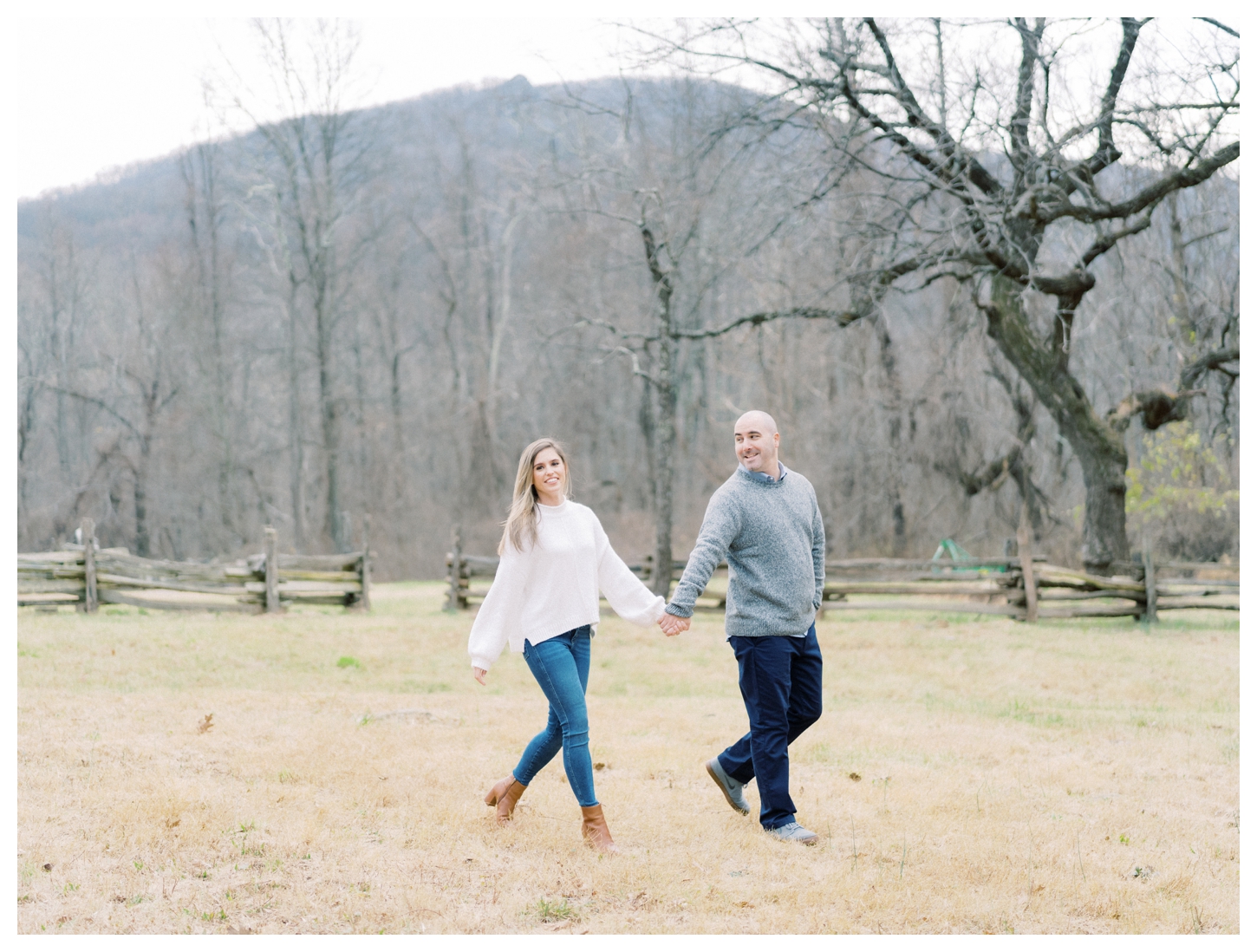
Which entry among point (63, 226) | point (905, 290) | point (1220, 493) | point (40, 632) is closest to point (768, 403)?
point (1220, 493)

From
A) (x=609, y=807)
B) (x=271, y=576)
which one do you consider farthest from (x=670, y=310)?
(x=609, y=807)

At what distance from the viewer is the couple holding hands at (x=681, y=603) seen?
15.5ft

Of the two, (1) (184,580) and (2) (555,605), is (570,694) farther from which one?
(1) (184,580)

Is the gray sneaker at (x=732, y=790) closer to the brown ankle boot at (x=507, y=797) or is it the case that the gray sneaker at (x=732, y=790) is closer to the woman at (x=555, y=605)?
the woman at (x=555, y=605)

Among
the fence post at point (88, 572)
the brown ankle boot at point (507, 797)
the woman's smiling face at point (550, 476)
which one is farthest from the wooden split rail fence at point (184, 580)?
the woman's smiling face at point (550, 476)

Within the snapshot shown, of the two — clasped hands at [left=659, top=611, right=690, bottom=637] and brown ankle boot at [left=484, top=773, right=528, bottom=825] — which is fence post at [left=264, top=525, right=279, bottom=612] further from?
clasped hands at [left=659, top=611, right=690, bottom=637]

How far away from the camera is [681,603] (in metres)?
4.79

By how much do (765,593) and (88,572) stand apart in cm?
1346

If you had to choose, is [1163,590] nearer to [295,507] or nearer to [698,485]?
[698,485]

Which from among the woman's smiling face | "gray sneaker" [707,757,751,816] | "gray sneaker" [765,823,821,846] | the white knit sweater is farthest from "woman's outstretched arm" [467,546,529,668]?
"gray sneaker" [765,823,821,846]

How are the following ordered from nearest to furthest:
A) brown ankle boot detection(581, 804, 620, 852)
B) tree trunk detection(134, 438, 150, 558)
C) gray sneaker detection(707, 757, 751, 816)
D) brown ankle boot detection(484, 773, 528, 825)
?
brown ankle boot detection(581, 804, 620, 852), brown ankle boot detection(484, 773, 528, 825), gray sneaker detection(707, 757, 751, 816), tree trunk detection(134, 438, 150, 558)

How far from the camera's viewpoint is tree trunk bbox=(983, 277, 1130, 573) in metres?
16.4

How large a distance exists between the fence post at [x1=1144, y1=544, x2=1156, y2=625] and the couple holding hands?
1264 cm
